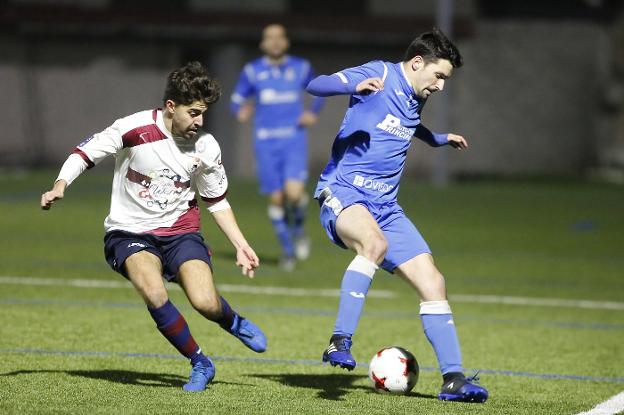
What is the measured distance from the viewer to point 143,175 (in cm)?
645

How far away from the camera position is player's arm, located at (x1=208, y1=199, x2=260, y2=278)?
6.43 m

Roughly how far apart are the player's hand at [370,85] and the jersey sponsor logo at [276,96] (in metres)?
6.81

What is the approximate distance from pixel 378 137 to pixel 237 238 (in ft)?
3.12

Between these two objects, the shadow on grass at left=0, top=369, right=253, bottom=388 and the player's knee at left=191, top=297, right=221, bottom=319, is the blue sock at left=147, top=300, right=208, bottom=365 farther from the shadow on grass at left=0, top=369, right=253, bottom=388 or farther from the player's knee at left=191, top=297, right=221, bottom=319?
the shadow on grass at left=0, top=369, right=253, bottom=388

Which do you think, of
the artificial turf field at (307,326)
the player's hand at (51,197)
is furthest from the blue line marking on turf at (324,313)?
the player's hand at (51,197)

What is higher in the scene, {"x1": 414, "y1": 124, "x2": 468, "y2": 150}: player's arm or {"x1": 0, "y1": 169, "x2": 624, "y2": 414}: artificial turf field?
{"x1": 414, "y1": 124, "x2": 468, "y2": 150}: player's arm

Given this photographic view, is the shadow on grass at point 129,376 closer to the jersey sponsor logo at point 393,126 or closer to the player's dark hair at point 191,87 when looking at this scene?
the player's dark hair at point 191,87

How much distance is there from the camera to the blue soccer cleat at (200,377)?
20.7ft

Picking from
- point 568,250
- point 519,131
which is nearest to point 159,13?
point 519,131

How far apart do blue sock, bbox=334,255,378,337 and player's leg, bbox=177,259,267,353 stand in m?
0.69

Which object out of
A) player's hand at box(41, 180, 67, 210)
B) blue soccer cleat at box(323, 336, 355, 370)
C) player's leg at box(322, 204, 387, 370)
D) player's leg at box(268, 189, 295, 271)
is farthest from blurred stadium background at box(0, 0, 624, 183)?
player's hand at box(41, 180, 67, 210)

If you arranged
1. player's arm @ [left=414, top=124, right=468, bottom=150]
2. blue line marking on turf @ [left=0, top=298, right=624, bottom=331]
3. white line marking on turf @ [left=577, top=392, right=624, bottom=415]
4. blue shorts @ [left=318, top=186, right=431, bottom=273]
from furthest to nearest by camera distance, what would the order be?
blue line marking on turf @ [left=0, top=298, right=624, bottom=331], player's arm @ [left=414, top=124, right=468, bottom=150], blue shorts @ [left=318, top=186, right=431, bottom=273], white line marking on turf @ [left=577, top=392, right=624, bottom=415]

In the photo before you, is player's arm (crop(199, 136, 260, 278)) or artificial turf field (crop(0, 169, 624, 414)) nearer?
artificial turf field (crop(0, 169, 624, 414))

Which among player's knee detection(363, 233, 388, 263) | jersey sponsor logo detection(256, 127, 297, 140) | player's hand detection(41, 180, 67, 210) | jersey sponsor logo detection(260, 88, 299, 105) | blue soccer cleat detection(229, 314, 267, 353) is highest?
jersey sponsor logo detection(260, 88, 299, 105)
